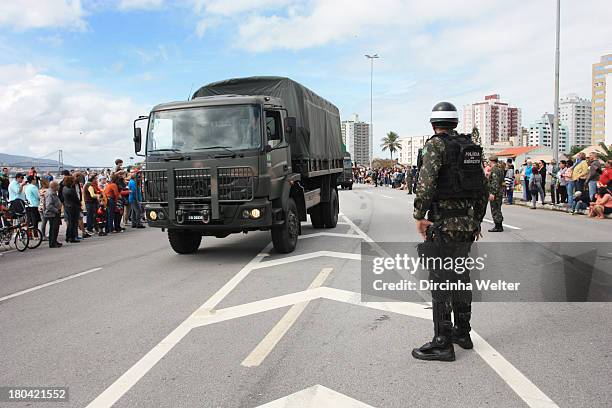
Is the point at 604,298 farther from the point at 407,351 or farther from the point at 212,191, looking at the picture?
the point at 212,191

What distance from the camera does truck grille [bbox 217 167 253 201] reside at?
856 cm

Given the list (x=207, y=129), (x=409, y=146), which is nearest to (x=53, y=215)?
Result: (x=207, y=129)

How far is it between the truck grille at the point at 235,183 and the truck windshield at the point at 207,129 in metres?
0.44

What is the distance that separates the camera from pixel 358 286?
22.5 ft

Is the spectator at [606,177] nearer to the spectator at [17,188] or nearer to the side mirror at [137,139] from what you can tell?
the side mirror at [137,139]

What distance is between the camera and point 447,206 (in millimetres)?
4406

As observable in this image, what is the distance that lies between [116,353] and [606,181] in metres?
15.5

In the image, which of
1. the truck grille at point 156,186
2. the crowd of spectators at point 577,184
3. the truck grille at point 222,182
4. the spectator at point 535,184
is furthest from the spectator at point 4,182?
the spectator at point 535,184

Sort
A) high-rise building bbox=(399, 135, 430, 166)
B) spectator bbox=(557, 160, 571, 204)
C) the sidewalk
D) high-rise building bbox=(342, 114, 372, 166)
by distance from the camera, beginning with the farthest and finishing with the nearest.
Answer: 1. high-rise building bbox=(399, 135, 430, 166)
2. high-rise building bbox=(342, 114, 372, 166)
3. spectator bbox=(557, 160, 571, 204)
4. the sidewalk

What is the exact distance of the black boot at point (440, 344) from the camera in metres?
4.28

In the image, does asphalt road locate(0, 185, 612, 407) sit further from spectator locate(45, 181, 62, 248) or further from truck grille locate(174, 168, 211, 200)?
spectator locate(45, 181, 62, 248)

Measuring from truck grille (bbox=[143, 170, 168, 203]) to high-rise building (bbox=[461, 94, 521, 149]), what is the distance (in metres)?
164

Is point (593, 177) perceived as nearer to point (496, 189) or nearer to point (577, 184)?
point (577, 184)

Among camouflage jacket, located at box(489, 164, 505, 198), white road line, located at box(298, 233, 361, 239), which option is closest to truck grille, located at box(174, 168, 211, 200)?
white road line, located at box(298, 233, 361, 239)
